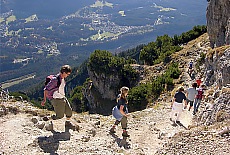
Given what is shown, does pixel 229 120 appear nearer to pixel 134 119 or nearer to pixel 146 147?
pixel 146 147

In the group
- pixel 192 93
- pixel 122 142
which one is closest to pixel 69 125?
pixel 122 142

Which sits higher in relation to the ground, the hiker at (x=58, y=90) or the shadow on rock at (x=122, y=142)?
the hiker at (x=58, y=90)

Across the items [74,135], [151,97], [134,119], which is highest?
[74,135]

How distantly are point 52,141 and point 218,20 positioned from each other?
39895mm

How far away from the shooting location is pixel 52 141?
16359mm

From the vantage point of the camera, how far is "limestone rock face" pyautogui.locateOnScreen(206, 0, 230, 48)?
149 ft

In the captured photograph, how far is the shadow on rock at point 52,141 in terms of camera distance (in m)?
15.6

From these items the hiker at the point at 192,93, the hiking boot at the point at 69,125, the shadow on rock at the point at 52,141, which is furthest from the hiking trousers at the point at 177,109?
the shadow on rock at the point at 52,141

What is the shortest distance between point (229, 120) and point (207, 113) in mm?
4333

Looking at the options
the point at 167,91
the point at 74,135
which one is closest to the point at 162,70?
the point at 167,91

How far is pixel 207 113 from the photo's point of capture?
20.5 metres

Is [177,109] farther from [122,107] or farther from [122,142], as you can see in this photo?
[122,142]

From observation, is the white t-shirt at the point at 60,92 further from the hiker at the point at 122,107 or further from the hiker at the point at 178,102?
the hiker at the point at 178,102

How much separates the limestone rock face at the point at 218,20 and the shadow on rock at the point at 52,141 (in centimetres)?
3385
